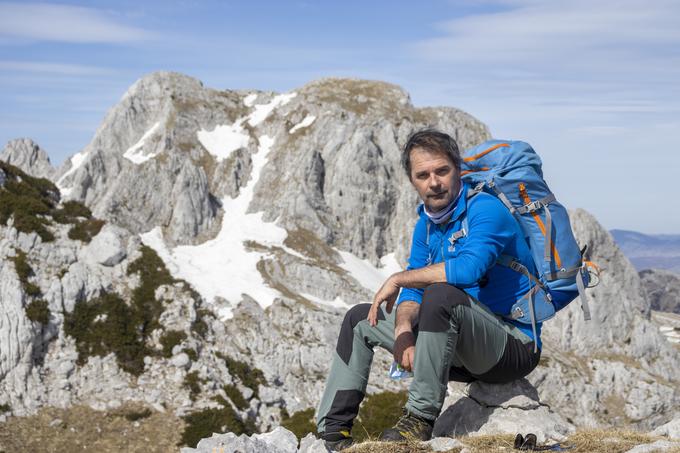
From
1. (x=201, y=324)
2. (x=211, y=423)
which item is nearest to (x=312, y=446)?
(x=211, y=423)

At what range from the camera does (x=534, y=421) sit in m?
7.64

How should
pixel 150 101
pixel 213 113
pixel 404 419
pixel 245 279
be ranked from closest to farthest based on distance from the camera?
1. pixel 404 419
2. pixel 245 279
3. pixel 213 113
4. pixel 150 101

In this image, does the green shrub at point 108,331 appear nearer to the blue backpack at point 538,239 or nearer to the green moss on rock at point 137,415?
the green moss on rock at point 137,415

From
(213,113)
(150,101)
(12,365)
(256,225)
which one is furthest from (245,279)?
(150,101)

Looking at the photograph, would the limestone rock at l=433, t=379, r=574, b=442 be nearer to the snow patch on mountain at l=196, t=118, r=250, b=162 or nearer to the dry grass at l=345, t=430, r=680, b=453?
the dry grass at l=345, t=430, r=680, b=453

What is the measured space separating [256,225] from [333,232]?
10035mm

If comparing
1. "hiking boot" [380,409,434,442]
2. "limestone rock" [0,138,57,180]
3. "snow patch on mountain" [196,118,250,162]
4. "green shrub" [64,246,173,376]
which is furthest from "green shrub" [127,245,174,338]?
"limestone rock" [0,138,57,180]

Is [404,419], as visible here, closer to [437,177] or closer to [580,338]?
[437,177]

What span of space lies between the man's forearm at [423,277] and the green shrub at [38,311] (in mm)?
31015

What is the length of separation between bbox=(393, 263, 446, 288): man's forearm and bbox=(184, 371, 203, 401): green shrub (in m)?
27.6

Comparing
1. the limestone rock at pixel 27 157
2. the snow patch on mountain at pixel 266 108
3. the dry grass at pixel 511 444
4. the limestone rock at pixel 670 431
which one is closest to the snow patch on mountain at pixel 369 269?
the snow patch on mountain at pixel 266 108

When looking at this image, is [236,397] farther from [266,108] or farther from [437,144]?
[266,108]

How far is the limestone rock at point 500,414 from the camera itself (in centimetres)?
762

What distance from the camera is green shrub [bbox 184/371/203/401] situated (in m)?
31.9
